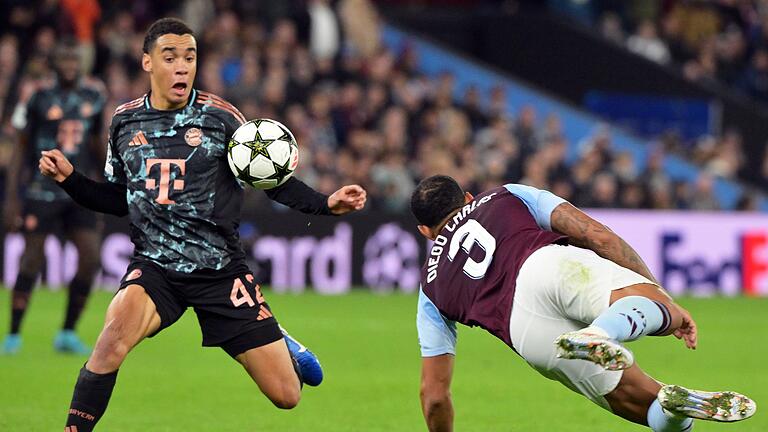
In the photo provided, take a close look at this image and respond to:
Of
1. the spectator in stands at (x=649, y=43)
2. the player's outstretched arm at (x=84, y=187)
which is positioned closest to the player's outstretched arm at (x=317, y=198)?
the player's outstretched arm at (x=84, y=187)

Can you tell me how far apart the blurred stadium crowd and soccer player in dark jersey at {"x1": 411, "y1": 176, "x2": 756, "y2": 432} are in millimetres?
11627

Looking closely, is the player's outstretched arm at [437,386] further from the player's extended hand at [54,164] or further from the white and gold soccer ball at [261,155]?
the player's extended hand at [54,164]

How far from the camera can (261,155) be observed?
21.5 feet

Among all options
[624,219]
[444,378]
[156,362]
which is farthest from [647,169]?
[444,378]

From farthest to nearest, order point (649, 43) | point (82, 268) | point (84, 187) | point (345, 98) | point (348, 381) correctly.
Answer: point (649, 43), point (345, 98), point (82, 268), point (348, 381), point (84, 187)

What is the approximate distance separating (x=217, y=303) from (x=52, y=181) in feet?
15.6

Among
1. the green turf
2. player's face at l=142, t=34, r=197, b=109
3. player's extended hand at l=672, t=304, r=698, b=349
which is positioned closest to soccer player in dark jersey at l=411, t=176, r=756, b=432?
player's extended hand at l=672, t=304, r=698, b=349

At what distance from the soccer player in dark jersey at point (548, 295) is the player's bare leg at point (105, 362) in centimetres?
137

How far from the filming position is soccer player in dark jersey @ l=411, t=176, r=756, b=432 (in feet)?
19.1

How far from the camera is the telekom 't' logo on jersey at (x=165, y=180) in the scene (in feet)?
21.4

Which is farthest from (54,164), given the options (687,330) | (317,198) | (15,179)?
(15,179)

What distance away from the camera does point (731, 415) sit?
5.75 metres

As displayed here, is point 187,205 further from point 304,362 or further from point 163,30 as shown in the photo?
point 304,362

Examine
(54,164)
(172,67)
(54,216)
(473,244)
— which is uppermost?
(172,67)
